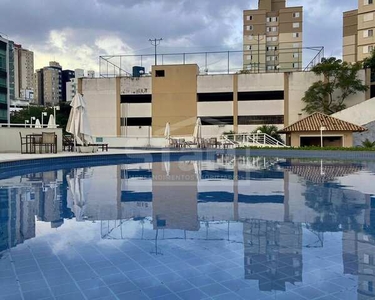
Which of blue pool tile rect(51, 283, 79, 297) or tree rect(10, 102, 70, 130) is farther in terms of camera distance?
tree rect(10, 102, 70, 130)

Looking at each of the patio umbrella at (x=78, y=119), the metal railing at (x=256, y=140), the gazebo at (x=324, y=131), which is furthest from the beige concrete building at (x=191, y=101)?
the patio umbrella at (x=78, y=119)

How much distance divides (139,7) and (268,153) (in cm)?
1044

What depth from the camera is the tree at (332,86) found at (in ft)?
95.7

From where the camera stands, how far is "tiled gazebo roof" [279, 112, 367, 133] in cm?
2264

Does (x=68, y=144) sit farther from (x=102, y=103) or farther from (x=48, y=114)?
(x=48, y=114)

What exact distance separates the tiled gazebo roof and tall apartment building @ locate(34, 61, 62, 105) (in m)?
79.3

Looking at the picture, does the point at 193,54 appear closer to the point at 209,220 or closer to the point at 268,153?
the point at 268,153

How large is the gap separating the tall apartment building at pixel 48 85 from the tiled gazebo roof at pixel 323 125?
7931cm

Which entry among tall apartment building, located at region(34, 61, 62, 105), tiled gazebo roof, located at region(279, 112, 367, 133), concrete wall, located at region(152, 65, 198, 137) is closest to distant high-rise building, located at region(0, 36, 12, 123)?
concrete wall, located at region(152, 65, 198, 137)

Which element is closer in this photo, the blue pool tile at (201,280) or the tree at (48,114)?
the blue pool tile at (201,280)

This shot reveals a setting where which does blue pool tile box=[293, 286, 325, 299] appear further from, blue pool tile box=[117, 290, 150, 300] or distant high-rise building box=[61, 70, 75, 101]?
distant high-rise building box=[61, 70, 75, 101]

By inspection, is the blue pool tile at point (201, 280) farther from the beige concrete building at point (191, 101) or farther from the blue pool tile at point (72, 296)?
the beige concrete building at point (191, 101)

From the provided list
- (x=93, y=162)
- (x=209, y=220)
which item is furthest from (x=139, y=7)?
(x=209, y=220)

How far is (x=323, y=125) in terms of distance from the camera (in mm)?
23078
